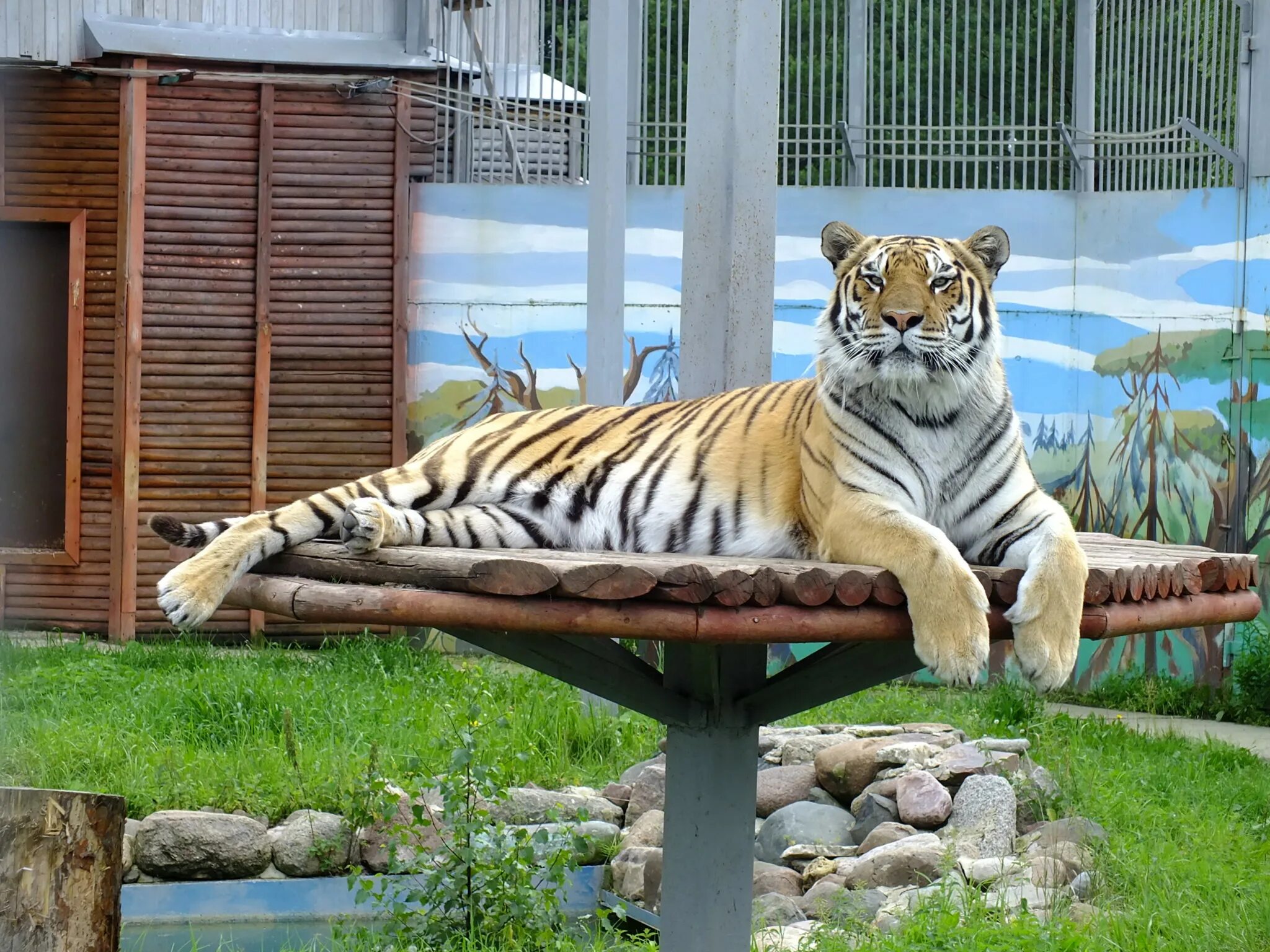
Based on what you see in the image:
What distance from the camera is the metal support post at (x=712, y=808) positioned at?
10.3ft

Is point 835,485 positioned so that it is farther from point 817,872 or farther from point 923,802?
point 923,802

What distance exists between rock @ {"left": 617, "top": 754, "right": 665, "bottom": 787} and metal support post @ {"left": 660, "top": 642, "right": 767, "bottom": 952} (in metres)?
2.81

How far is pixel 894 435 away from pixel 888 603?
55cm

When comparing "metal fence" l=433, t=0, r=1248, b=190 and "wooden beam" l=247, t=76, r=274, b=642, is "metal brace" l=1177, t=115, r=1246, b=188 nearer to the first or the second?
"metal fence" l=433, t=0, r=1248, b=190

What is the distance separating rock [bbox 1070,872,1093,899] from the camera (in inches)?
186

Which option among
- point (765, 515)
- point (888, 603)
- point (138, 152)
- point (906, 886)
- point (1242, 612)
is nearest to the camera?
point (888, 603)

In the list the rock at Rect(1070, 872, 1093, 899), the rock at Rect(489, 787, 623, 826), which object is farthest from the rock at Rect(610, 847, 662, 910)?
the rock at Rect(1070, 872, 1093, 899)

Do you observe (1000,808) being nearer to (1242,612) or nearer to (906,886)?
(906,886)

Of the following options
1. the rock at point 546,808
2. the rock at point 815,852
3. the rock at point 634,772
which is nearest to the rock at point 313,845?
the rock at point 546,808

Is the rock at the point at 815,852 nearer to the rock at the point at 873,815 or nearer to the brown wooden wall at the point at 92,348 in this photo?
the rock at the point at 873,815

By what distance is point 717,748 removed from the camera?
315cm

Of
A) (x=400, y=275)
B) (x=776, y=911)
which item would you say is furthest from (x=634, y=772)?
(x=400, y=275)

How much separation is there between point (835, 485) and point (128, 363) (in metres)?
7.24

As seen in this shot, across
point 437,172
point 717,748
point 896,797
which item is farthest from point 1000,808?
point 437,172
